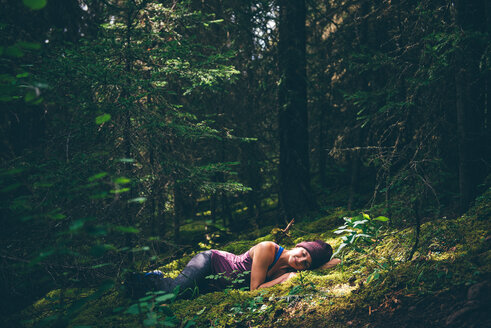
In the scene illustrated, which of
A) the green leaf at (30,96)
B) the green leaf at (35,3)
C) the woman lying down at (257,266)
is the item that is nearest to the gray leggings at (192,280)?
the woman lying down at (257,266)

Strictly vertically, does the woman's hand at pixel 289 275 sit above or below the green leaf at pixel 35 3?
below

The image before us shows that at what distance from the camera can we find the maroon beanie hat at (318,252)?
4.10 meters

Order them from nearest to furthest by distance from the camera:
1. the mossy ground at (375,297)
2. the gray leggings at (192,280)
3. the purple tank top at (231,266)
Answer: the mossy ground at (375,297) → the gray leggings at (192,280) → the purple tank top at (231,266)

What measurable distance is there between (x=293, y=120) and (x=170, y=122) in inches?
144

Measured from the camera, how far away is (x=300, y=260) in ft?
13.4

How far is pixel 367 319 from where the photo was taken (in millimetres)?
2453

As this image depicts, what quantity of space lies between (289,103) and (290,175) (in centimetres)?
181

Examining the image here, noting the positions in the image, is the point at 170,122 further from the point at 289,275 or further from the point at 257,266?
the point at 289,275

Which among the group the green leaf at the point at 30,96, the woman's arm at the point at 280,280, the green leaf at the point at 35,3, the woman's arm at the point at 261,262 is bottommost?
the woman's arm at the point at 280,280

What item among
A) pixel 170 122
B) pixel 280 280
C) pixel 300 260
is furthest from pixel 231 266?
pixel 170 122

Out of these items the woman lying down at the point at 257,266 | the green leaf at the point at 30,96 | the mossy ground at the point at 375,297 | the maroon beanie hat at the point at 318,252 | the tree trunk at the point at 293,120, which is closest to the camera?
the green leaf at the point at 30,96

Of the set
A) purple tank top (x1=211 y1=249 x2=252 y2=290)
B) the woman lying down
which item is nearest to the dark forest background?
the woman lying down

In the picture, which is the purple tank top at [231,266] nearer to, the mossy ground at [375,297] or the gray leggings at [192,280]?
the gray leggings at [192,280]

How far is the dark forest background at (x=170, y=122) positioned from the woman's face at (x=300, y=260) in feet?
4.06
